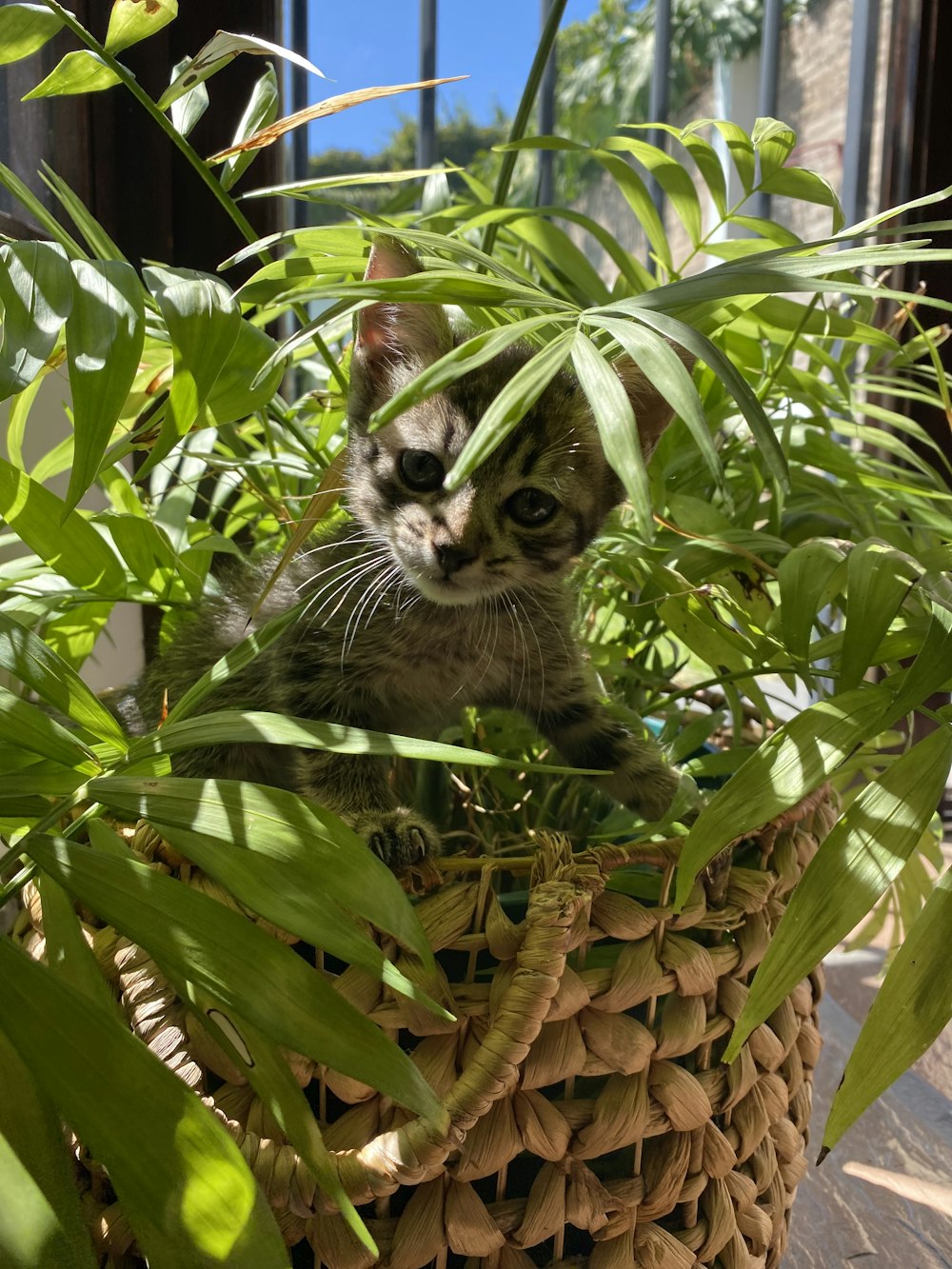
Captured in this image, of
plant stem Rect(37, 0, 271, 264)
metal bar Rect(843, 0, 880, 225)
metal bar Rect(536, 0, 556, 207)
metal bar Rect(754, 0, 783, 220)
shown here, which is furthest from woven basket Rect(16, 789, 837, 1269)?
metal bar Rect(754, 0, 783, 220)

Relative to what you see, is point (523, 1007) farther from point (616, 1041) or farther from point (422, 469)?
point (422, 469)

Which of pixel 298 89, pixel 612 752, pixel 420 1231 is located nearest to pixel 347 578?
pixel 612 752

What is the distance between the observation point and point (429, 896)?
1.68 ft

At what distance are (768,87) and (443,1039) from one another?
1840mm

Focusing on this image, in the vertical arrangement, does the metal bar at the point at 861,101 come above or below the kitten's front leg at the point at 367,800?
above

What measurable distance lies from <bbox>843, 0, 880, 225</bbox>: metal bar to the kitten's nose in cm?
128

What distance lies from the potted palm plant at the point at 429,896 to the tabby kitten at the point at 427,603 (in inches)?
1.8

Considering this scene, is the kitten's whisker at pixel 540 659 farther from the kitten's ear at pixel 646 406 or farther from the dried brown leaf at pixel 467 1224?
the dried brown leaf at pixel 467 1224

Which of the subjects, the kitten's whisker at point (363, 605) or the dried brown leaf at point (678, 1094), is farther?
the kitten's whisker at point (363, 605)

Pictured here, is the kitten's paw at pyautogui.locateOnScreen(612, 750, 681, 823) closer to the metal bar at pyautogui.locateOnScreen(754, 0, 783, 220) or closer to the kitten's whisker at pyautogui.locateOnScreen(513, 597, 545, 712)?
the kitten's whisker at pyautogui.locateOnScreen(513, 597, 545, 712)

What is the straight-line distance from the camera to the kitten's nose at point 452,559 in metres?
0.71

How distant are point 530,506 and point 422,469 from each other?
9cm

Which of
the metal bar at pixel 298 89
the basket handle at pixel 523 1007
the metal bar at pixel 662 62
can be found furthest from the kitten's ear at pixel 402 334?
the metal bar at pixel 662 62

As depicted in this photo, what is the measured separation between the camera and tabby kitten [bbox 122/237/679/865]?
0.73 m
